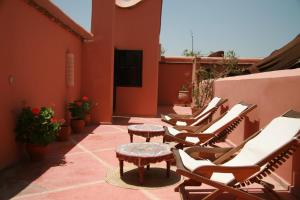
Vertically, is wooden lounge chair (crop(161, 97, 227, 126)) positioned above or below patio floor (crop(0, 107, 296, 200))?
above

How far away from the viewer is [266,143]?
137 inches

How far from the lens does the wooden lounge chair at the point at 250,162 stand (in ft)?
9.68

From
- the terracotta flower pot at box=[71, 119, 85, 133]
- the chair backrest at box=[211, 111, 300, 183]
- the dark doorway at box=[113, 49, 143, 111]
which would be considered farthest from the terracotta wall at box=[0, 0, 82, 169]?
the dark doorway at box=[113, 49, 143, 111]

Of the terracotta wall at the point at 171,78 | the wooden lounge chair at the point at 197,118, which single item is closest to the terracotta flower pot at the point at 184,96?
the terracotta wall at the point at 171,78

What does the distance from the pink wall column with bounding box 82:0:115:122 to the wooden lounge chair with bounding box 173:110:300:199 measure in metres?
6.44

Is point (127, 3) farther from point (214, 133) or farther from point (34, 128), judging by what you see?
point (214, 133)

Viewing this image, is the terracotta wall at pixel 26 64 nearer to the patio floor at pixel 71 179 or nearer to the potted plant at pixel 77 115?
the potted plant at pixel 77 115

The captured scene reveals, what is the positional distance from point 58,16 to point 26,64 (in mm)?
1825

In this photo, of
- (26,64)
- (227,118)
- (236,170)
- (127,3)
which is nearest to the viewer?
(236,170)

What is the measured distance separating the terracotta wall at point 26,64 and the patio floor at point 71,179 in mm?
543

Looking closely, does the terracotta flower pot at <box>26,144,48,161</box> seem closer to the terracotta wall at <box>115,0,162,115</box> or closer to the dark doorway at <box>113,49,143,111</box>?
the dark doorway at <box>113,49,143,111</box>

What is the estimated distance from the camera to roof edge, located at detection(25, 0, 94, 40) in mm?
5809

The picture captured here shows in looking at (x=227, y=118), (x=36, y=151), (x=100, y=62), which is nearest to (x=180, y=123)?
(x=227, y=118)

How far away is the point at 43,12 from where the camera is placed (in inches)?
250
